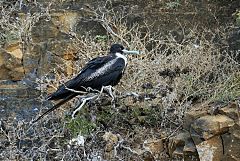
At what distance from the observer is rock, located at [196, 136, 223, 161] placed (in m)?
4.19

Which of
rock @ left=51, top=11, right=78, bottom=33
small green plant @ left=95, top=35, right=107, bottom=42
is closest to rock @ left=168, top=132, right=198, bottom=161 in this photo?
small green plant @ left=95, top=35, right=107, bottom=42

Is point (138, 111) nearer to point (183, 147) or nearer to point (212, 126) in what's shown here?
point (183, 147)

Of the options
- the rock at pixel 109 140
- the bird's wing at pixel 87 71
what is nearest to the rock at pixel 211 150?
the rock at pixel 109 140

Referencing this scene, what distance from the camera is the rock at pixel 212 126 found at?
163 inches

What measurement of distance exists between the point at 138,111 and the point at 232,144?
3.05 ft

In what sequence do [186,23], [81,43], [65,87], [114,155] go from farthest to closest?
[186,23] < [81,43] < [65,87] < [114,155]

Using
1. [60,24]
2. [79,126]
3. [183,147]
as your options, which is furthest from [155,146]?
[60,24]

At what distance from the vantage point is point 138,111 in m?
4.74

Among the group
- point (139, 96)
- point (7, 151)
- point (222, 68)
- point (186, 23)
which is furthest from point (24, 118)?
point (186, 23)

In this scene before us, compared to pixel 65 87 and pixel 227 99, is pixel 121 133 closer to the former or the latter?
pixel 65 87

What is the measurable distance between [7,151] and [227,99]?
5.84 feet

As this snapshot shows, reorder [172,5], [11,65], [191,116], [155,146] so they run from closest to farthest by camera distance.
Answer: [191,116]
[155,146]
[11,65]
[172,5]

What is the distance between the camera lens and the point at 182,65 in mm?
5523

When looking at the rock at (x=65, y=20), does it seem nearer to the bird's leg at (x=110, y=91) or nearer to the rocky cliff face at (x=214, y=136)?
the bird's leg at (x=110, y=91)
